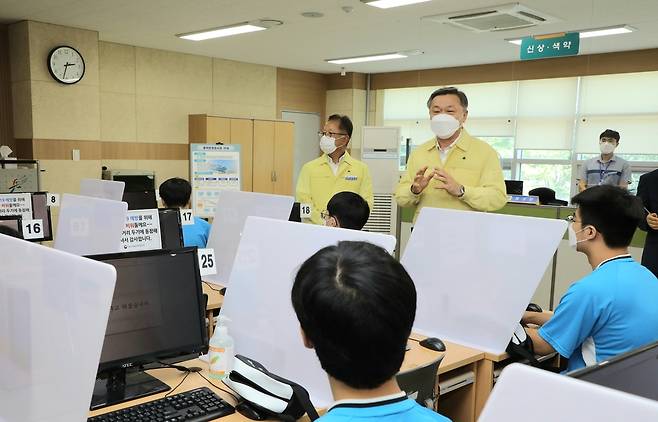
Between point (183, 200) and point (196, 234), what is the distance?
0.22 meters

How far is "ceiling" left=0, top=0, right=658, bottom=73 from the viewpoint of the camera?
5.10m

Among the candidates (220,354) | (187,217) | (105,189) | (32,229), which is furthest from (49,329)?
(105,189)

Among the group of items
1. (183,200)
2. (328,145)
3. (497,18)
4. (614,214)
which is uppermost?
(497,18)

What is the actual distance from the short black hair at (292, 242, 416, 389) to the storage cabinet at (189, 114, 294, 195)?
7281mm

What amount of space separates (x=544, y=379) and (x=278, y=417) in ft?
3.29

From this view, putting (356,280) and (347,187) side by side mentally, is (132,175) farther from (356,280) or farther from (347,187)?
(356,280)

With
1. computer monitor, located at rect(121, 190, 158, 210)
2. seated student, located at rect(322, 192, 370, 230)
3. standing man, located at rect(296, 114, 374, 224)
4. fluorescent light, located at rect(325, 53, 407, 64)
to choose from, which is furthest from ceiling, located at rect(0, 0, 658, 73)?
seated student, located at rect(322, 192, 370, 230)

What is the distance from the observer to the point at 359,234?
1.72 metres

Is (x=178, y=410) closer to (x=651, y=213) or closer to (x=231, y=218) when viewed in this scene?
(x=231, y=218)

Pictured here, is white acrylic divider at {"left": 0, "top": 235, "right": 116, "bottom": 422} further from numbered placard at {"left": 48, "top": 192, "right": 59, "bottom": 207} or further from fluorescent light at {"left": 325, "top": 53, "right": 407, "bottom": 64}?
fluorescent light at {"left": 325, "top": 53, "right": 407, "bottom": 64}

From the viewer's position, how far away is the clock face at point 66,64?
243 inches

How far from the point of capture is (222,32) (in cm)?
638

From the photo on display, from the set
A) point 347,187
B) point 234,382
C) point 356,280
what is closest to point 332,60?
point 347,187

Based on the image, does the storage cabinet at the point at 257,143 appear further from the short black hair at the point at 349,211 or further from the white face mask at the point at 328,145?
the short black hair at the point at 349,211
